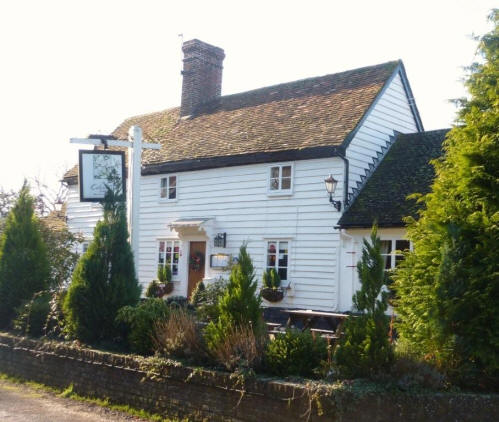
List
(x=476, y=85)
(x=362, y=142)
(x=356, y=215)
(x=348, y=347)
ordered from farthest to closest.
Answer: (x=362, y=142) < (x=356, y=215) < (x=476, y=85) < (x=348, y=347)

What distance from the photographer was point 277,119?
64.3 ft

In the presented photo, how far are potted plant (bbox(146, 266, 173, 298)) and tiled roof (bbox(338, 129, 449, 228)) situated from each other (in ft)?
21.8

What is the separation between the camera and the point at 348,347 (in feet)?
23.5

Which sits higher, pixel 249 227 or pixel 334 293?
pixel 249 227

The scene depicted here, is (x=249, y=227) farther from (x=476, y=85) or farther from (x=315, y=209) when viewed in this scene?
(x=476, y=85)

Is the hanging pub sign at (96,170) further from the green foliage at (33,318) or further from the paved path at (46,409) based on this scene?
the paved path at (46,409)

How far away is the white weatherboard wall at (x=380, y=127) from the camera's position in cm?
1717

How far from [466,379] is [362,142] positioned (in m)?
11.0

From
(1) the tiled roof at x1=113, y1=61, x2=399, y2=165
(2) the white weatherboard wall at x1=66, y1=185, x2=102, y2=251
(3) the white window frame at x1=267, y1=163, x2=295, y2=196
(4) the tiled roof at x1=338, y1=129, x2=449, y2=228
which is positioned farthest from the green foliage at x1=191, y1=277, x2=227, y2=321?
(2) the white weatherboard wall at x1=66, y1=185, x2=102, y2=251

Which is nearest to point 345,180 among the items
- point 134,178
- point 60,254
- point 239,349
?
point 134,178

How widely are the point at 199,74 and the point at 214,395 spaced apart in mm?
17780

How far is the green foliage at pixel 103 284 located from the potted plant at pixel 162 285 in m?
9.37

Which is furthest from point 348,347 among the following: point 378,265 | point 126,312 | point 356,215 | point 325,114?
point 325,114

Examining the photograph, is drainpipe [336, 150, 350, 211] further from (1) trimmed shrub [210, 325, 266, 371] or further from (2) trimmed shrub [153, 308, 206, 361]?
(1) trimmed shrub [210, 325, 266, 371]
